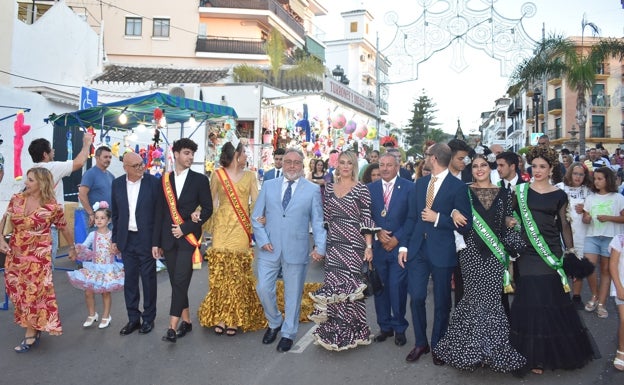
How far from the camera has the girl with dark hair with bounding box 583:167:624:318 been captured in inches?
254

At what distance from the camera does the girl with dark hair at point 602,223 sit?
6.45 m

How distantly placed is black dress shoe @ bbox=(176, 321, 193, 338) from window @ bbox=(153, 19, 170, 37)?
103 feet

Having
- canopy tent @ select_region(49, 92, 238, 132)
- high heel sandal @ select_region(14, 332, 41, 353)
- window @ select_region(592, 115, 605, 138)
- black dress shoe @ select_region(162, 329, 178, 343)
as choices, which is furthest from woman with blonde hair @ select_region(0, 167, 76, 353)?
window @ select_region(592, 115, 605, 138)

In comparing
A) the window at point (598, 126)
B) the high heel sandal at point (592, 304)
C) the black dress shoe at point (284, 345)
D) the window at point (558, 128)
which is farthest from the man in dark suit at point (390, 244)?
the window at point (558, 128)

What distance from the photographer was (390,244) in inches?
210

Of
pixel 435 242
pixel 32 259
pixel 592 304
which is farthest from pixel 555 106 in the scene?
pixel 32 259

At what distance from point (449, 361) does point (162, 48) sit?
3291 cm

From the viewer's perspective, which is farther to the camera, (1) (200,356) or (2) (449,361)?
(1) (200,356)

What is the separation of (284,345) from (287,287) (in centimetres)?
56

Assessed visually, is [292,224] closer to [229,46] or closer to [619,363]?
[619,363]

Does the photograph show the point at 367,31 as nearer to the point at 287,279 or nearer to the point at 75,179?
the point at 75,179

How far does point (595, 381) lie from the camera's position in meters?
4.43

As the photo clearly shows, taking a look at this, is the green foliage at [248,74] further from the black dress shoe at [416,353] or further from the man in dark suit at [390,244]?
the black dress shoe at [416,353]

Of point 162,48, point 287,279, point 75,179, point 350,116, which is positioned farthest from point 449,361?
point 162,48
